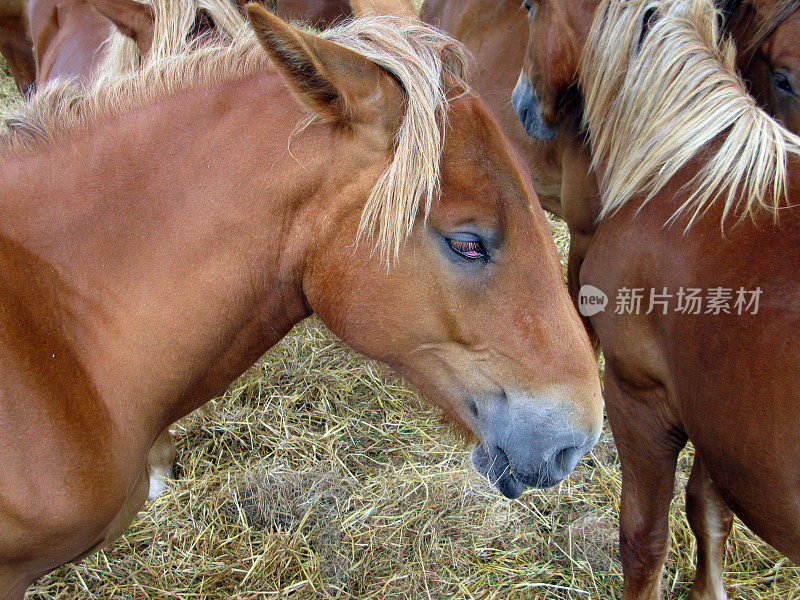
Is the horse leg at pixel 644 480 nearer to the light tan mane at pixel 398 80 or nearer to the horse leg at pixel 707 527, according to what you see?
the horse leg at pixel 707 527

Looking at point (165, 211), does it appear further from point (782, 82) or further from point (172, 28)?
point (782, 82)

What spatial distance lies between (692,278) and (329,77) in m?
1.12

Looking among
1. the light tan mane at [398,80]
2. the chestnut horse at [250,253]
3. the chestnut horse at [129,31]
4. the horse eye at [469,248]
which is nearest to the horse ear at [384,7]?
the light tan mane at [398,80]

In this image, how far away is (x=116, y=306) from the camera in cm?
135

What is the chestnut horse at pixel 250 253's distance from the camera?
4.17ft

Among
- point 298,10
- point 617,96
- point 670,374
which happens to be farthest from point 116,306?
point 298,10

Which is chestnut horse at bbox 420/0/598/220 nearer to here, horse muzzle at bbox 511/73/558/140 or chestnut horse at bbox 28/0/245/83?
horse muzzle at bbox 511/73/558/140

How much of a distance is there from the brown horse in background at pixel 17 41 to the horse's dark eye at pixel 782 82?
5.38 metres

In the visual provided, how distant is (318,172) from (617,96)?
1400 mm

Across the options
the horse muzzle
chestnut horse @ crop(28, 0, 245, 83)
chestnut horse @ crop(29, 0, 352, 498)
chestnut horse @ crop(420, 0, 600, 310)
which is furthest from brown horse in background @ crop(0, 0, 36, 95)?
the horse muzzle

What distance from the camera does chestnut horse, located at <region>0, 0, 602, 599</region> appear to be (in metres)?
1.27

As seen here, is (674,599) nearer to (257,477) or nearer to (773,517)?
(773,517)

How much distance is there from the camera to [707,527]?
2246 millimetres

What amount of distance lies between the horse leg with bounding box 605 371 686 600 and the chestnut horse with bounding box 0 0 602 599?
748mm
